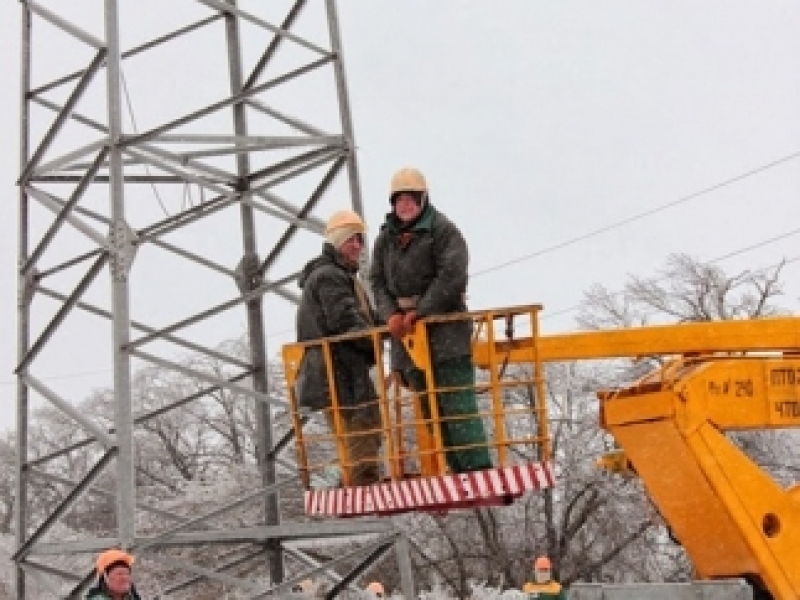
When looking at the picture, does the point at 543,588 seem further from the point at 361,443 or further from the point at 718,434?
the point at 718,434

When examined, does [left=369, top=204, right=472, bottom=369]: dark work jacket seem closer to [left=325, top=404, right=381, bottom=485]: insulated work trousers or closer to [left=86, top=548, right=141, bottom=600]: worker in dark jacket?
[left=325, top=404, right=381, bottom=485]: insulated work trousers

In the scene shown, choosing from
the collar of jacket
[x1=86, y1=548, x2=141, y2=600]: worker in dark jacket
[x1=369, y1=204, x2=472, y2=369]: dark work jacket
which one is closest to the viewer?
[x1=86, y1=548, x2=141, y2=600]: worker in dark jacket

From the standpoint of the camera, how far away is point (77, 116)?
13.6 metres

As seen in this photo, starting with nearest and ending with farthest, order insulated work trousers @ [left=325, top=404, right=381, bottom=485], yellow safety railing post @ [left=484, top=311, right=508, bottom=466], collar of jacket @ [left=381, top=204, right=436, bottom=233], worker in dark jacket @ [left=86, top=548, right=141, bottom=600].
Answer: worker in dark jacket @ [left=86, top=548, right=141, bottom=600] < yellow safety railing post @ [left=484, top=311, right=508, bottom=466] < collar of jacket @ [left=381, top=204, right=436, bottom=233] < insulated work trousers @ [left=325, top=404, right=381, bottom=485]

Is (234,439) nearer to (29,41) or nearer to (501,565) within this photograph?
(501,565)

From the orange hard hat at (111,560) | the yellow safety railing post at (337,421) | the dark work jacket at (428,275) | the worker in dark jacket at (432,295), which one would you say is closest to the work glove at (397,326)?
the worker in dark jacket at (432,295)

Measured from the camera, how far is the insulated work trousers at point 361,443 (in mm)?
8125

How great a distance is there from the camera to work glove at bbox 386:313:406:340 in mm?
7430

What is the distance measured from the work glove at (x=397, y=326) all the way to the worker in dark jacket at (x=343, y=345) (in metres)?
0.56

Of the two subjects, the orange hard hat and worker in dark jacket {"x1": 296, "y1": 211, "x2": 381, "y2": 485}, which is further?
worker in dark jacket {"x1": 296, "y1": 211, "x2": 381, "y2": 485}

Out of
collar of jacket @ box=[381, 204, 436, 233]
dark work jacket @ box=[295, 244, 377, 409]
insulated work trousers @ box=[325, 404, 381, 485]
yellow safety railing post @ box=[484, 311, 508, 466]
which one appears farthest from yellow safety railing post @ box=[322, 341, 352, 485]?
yellow safety railing post @ box=[484, 311, 508, 466]

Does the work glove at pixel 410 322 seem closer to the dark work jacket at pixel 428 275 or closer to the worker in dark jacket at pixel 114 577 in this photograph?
the dark work jacket at pixel 428 275

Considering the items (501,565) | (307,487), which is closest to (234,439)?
(501,565)

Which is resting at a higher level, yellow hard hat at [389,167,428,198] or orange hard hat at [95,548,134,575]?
yellow hard hat at [389,167,428,198]
